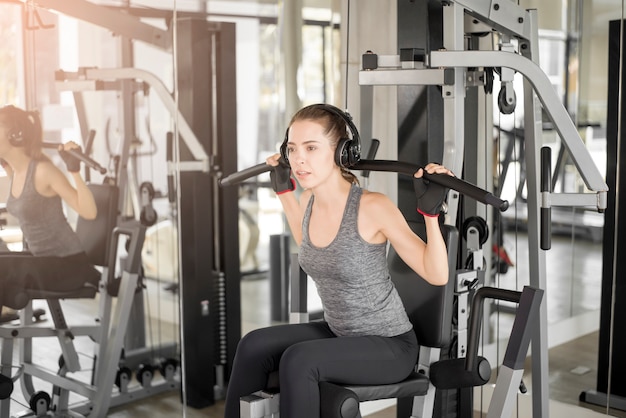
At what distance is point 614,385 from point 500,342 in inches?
19.7

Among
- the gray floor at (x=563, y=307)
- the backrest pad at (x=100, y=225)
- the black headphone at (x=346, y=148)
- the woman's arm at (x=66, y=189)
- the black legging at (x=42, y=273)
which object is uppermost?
the black headphone at (x=346, y=148)

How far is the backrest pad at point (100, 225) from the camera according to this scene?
8.35 feet

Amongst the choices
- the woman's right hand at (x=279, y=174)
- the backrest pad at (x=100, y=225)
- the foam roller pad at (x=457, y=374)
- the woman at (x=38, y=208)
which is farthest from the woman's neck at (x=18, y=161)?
the foam roller pad at (x=457, y=374)

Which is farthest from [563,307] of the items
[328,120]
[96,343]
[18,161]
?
[18,161]

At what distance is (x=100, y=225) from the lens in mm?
2596

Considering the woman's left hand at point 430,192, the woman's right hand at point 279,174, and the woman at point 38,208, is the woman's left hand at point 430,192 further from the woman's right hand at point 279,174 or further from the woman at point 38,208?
the woman at point 38,208

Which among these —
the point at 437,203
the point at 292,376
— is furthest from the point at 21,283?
the point at 437,203

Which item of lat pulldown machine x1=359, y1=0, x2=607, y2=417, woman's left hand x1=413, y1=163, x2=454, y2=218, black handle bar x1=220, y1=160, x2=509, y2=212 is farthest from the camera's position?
lat pulldown machine x1=359, y1=0, x2=607, y2=417

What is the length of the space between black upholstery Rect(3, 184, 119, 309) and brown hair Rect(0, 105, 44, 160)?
0.23m

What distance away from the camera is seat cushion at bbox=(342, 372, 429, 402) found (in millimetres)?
2033

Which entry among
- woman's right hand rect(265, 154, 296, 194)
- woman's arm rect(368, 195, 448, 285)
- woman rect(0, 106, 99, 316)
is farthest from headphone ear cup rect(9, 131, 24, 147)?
woman's arm rect(368, 195, 448, 285)

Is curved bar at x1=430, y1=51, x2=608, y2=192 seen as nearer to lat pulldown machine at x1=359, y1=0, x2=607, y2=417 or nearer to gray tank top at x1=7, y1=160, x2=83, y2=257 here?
lat pulldown machine at x1=359, y1=0, x2=607, y2=417

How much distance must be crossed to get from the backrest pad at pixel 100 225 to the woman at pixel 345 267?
2.41 ft

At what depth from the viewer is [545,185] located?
231 cm
